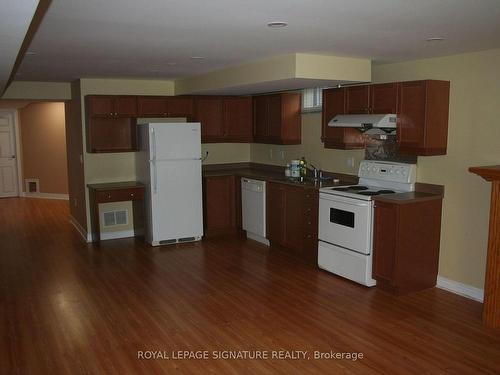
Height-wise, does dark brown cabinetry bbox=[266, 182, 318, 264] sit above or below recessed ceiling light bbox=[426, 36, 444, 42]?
below

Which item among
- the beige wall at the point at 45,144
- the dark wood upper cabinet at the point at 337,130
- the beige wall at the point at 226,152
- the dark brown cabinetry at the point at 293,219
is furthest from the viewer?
the beige wall at the point at 45,144

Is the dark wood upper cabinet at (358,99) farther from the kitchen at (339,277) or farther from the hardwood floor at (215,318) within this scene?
the hardwood floor at (215,318)

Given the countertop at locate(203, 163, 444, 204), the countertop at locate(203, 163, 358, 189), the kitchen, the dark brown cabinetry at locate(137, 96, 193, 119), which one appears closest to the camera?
the kitchen

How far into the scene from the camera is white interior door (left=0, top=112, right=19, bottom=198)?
10.2 m

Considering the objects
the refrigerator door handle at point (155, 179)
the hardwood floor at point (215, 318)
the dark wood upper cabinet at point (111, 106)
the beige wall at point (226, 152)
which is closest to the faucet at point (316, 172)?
the hardwood floor at point (215, 318)

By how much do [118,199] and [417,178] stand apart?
3747 millimetres

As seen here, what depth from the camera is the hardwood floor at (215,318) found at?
3256 millimetres

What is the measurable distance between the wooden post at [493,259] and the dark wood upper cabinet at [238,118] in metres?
3.86

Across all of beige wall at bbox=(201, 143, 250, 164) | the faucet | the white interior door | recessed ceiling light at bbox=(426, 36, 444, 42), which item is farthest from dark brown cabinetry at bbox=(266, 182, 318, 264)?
the white interior door

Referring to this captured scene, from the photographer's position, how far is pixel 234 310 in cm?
416

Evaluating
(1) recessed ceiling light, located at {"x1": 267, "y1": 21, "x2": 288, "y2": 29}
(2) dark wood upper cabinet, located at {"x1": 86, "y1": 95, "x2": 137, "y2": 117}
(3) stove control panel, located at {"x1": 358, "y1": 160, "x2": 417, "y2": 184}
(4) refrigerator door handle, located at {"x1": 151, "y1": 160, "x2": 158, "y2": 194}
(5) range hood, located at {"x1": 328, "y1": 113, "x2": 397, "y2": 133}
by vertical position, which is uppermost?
(1) recessed ceiling light, located at {"x1": 267, "y1": 21, "x2": 288, "y2": 29}

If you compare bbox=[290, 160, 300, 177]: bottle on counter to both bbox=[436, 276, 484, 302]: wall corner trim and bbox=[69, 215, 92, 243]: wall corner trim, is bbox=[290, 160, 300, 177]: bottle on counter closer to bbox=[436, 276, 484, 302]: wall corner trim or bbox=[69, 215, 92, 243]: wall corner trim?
bbox=[436, 276, 484, 302]: wall corner trim

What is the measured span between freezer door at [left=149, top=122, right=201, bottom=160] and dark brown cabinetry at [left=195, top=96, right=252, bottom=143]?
1.99ft

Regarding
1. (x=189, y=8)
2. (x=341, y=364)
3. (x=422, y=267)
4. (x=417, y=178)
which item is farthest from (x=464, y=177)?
(x=189, y=8)
